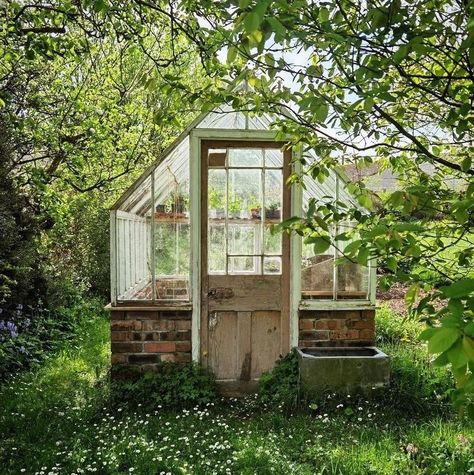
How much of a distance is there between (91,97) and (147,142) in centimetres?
211

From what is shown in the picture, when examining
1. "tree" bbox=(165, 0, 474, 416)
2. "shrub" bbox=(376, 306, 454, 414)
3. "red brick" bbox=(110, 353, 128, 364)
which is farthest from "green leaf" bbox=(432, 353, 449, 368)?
"red brick" bbox=(110, 353, 128, 364)

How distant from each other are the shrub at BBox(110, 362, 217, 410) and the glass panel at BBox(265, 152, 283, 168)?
7.73ft

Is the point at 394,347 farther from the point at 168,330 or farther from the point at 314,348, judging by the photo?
the point at 168,330

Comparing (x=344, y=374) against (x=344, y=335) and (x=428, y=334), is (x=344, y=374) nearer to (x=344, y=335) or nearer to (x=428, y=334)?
(x=344, y=335)

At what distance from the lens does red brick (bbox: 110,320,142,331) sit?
548 cm

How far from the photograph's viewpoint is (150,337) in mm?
5512

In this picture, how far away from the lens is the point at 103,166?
384 inches

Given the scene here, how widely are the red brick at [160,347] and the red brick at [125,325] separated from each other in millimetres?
223

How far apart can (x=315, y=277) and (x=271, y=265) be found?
50 centimetres

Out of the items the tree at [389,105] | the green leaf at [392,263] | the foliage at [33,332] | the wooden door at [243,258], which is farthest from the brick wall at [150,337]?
the green leaf at [392,263]

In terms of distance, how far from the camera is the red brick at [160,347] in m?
5.52

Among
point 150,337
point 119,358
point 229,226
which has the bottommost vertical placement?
point 119,358

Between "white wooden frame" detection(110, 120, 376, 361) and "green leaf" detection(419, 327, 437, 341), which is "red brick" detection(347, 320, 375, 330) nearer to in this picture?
"white wooden frame" detection(110, 120, 376, 361)

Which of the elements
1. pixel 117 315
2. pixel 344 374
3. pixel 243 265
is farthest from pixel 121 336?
pixel 344 374
